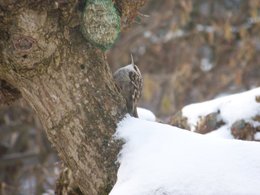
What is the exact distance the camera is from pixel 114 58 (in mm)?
7852

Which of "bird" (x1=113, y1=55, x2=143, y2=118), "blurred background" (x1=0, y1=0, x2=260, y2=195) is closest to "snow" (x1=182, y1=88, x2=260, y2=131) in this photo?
Answer: "bird" (x1=113, y1=55, x2=143, y2=118)

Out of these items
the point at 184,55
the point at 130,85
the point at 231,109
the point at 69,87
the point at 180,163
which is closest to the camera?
the point at 180,163

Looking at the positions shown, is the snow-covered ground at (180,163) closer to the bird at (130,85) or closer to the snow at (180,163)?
the snow at (180,163)

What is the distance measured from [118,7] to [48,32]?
0.39 m

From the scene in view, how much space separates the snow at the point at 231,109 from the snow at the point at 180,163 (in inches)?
42.0

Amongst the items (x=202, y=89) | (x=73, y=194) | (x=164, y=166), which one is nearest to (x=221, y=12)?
(x=202, y=89)

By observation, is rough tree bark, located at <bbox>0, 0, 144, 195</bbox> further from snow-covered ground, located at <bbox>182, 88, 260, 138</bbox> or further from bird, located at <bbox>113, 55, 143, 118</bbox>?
snow-covered ground, located at <bbox>182, 88, 260, 138</bbox>

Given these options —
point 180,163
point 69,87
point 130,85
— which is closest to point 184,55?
point 130,85

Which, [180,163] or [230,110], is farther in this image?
[230,110]

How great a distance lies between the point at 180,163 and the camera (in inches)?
84.2

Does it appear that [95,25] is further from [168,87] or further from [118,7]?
[168,87]

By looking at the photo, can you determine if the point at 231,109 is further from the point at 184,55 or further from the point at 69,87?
the point at 184,55

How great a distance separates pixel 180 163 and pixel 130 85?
71 centimetres

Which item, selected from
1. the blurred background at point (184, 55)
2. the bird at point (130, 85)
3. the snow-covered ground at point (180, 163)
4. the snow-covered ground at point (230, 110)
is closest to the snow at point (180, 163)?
the snow-covered ground at point (180, 163)
